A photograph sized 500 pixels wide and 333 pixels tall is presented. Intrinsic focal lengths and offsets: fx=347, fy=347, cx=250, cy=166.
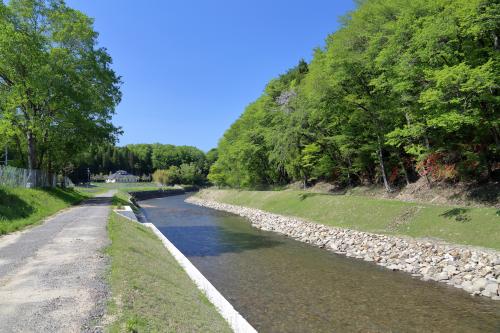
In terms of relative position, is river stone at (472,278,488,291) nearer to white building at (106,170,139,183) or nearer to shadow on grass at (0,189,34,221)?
shadow on grass at (0,189,34,221)

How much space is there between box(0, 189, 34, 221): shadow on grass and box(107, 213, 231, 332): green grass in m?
9.95

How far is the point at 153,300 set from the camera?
838 cm

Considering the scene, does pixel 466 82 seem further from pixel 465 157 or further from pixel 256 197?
pixel 256 197

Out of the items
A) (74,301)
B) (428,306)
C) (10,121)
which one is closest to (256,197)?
(10,121)

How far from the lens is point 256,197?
53.1 meters

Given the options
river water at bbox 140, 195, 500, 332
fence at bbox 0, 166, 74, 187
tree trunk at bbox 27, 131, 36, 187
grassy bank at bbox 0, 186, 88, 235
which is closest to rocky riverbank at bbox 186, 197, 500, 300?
river water at bbox 140, 195, 500, 332

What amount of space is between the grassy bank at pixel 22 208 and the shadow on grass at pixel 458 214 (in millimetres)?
23059

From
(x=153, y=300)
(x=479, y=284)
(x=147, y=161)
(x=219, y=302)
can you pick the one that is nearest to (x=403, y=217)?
(x=479, y=284)

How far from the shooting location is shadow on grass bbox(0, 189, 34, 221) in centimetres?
1934

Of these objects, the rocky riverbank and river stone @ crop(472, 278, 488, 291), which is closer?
river stone @ crop(472, 278, 488, 291)

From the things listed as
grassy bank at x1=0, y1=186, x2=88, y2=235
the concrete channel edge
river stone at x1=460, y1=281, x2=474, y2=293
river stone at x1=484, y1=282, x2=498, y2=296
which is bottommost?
river stone at x1=460, y1=281, x2=474, y2=293

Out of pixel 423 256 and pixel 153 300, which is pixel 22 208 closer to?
pixel 153 300

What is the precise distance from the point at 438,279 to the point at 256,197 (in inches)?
1530

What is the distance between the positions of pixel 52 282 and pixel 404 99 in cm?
2296
